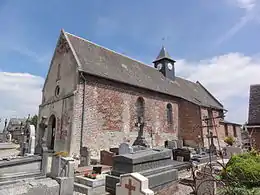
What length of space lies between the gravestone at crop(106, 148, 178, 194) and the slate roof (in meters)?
7.87

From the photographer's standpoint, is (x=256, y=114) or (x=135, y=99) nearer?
(x=256, y=114)

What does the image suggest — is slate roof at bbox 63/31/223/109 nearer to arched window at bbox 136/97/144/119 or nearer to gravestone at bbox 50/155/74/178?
arched window at bbox 136/97/144/119

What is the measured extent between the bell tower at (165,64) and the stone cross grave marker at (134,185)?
768 inches

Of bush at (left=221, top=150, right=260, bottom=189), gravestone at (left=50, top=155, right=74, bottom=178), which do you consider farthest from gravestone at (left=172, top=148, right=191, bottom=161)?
gravestone at (left=50, top=155, right=74, bottom=178)

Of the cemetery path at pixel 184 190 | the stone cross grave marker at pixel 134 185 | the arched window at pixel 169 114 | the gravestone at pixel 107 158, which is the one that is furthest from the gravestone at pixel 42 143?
the arched window at pixel 169 114

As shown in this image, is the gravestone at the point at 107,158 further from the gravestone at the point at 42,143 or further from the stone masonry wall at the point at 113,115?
the gravestone at the point at 42,143

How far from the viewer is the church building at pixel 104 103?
12797mm

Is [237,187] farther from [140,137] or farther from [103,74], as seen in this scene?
[103,74]

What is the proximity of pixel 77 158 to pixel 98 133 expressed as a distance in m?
2.12

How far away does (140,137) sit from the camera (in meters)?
11.9

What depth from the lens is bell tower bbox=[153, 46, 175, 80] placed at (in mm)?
23359

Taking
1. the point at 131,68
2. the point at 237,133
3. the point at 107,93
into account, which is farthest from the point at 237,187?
the point at 237,133

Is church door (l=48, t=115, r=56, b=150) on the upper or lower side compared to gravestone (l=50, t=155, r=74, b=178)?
upper

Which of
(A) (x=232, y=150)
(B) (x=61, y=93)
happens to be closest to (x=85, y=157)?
(B) (x=61, y=93)
